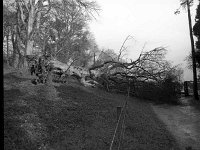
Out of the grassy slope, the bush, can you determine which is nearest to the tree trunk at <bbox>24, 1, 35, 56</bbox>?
the grassy slope

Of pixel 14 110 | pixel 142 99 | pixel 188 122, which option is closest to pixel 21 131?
pixel 14 110

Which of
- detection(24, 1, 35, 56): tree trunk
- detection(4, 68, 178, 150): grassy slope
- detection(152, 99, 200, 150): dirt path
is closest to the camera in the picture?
detection(4, 68, 178, 150): grassy slope

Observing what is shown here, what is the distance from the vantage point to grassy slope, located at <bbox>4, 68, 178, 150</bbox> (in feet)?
22.5

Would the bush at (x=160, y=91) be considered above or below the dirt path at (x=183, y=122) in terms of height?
above

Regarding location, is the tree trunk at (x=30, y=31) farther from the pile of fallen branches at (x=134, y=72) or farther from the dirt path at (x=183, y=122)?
the dirt path at (x=183, y=122)

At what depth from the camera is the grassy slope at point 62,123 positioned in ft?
22.5

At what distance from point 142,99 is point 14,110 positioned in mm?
12303

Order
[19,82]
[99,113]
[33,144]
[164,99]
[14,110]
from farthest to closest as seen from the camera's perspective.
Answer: [164,99], [19,82], [99,113], [14,110], [33,144]

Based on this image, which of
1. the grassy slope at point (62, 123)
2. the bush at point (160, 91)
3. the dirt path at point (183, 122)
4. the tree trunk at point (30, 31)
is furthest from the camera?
the bush at point (160, 91)

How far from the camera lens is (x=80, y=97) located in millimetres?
12648

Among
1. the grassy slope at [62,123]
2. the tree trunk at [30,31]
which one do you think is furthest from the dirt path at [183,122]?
the tree trunk at [30,31]

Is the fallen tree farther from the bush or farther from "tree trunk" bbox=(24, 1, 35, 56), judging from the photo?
"tree trunk" bbox=(24, 1, 35, 56)

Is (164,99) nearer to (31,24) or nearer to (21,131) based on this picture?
(31,24)

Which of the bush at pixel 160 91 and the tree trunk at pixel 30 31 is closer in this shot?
the tree trunk at pixel 30 31
